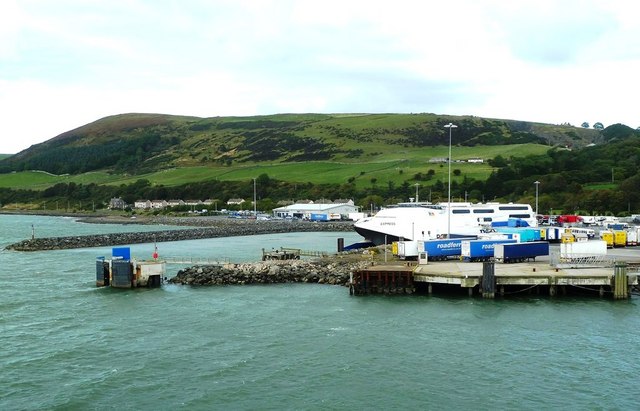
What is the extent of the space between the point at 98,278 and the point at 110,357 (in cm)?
1571

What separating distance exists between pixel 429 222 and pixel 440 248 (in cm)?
1131

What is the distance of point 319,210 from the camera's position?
113 metres

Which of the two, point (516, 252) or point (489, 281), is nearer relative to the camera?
point (489, 281)

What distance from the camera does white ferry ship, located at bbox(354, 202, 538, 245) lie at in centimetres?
5050

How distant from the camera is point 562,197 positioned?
9538 cm

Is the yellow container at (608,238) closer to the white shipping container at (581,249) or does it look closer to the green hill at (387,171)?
the white shipping container at (581,249)

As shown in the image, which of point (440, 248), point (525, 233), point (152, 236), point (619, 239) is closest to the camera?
point (440, 248)

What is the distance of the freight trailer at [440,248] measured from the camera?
129ft

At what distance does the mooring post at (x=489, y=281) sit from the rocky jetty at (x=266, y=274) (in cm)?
773

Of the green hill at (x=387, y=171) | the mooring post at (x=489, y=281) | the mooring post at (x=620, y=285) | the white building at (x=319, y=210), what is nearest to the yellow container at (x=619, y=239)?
the mooring post at (x=620, y=285)

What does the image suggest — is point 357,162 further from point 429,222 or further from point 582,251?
point 582,251

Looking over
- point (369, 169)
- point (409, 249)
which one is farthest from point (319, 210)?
point (409, 249)

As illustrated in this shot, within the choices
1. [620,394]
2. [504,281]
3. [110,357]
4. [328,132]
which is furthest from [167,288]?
[328,132]

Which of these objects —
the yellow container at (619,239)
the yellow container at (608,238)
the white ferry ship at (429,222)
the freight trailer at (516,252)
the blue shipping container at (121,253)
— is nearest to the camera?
the blue shipping container at (121,253)
